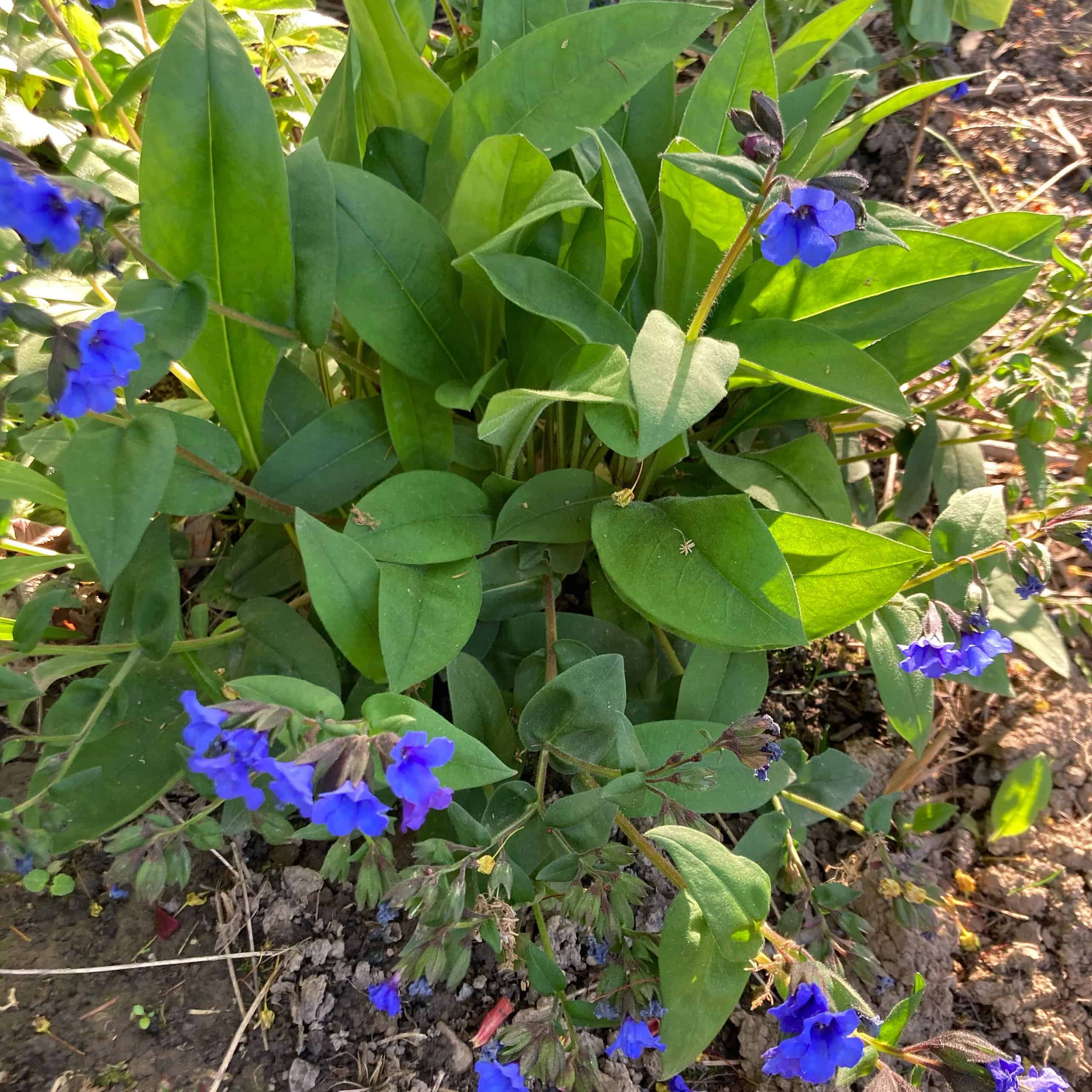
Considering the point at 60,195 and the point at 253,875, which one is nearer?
the point at 60,195

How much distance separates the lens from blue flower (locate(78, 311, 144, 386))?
0.97m

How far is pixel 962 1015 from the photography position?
163cm

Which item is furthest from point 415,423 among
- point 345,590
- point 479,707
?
point 479,707

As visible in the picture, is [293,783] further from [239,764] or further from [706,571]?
[706,571]

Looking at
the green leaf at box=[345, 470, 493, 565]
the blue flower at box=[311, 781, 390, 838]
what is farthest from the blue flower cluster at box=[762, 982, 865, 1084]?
the green leaf at box=[345, 470, 493, 565]

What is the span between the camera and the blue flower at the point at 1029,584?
1.44 metres

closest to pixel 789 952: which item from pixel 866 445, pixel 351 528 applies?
pixel 351 528

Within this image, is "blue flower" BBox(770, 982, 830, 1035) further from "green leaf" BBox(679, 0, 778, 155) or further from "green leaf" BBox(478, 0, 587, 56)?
"green leaf" BBox(478, 0, 587, 56)

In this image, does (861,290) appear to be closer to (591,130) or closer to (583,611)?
(591,130)

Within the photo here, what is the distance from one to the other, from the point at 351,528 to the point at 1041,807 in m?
1.47

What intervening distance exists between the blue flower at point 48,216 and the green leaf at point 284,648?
2.06 feet

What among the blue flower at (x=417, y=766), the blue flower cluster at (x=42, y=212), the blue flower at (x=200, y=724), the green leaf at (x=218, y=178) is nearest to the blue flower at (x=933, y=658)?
the blue flower at (x=417, y=766)

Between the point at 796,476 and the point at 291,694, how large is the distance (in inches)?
38.6

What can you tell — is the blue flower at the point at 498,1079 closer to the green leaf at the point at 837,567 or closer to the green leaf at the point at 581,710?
the green leaf at the point at 581,710
